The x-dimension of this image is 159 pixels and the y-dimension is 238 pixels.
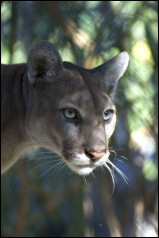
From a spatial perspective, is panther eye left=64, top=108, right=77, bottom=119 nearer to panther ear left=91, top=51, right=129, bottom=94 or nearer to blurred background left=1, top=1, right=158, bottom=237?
panther ear left=91, top=51, right=129, bottom=94

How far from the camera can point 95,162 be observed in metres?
2.46

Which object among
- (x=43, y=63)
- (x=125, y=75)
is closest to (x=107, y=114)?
(x=43, y=63)

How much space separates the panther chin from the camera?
245 centimetres

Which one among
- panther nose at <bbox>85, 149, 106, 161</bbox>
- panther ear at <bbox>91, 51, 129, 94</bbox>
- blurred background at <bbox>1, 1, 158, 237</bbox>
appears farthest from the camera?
blurred background at <bbox>1, 1, 158, 237</bbox>

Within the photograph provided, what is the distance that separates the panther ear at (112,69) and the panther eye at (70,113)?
1.08ft

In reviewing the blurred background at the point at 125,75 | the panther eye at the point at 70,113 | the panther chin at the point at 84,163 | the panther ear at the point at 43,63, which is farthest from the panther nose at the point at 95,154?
the blurred background at the point at 125,75

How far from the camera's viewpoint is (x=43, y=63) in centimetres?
262

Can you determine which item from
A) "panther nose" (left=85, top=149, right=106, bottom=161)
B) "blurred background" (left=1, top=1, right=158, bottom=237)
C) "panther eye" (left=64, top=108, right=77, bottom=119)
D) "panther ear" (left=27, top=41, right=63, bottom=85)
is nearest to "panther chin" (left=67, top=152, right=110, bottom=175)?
"panther nose" (left=85, top=149, right=106, bottom=161)

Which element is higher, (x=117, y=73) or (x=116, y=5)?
(x=116, y=5)

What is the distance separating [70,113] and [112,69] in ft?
1.35

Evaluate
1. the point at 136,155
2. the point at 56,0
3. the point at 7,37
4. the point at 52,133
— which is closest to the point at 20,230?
the point at 136,155

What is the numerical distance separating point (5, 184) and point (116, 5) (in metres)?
1.52

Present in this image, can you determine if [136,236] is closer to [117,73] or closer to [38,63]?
[117,73]

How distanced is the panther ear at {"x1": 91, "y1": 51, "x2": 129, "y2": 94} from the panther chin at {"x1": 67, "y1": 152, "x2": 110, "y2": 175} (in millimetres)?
435
